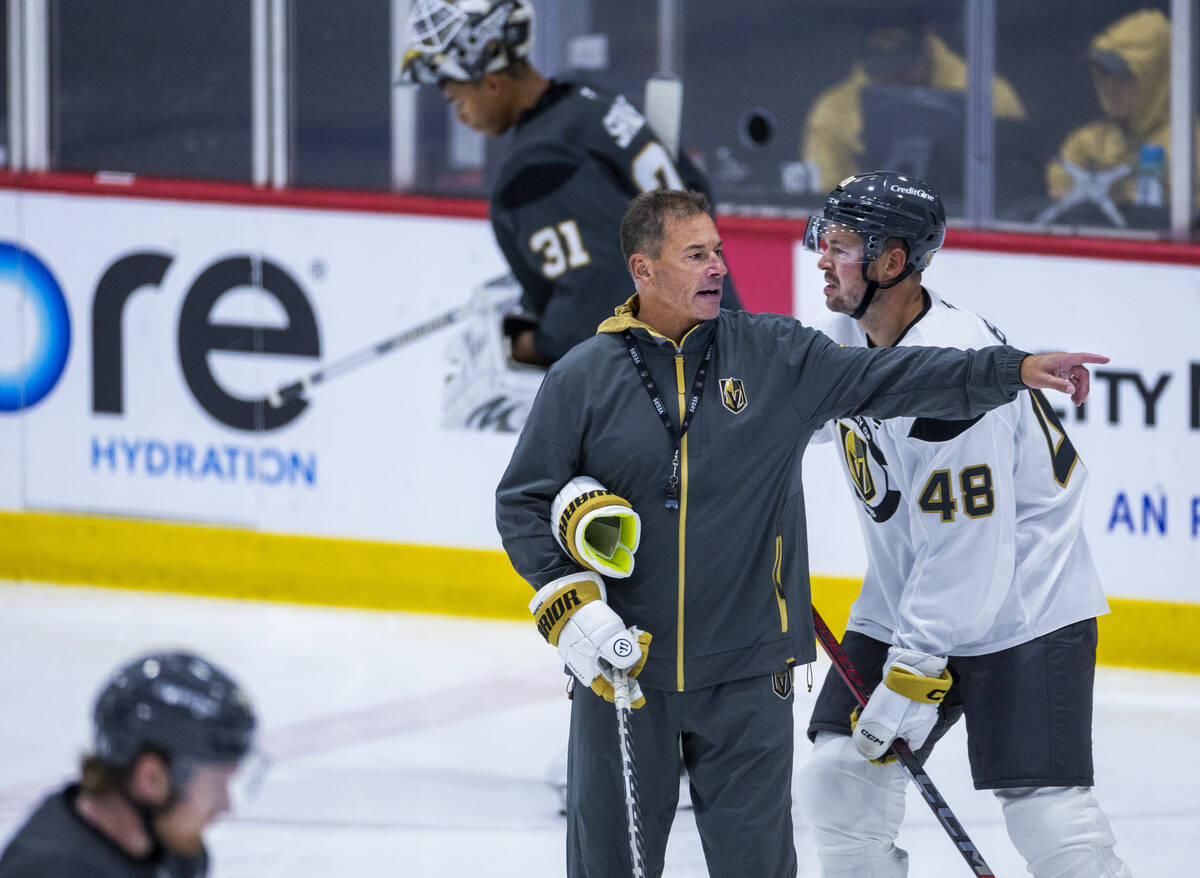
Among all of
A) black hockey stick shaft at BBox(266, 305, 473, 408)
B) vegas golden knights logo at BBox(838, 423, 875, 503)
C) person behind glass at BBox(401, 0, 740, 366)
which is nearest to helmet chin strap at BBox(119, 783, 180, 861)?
vegas golden knights logo at BBox(838, 423, 875, 503)

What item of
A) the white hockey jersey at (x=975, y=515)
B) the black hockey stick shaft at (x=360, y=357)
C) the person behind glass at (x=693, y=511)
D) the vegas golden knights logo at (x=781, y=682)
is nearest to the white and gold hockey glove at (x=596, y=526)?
the person behind glass at (x=693, y=511)

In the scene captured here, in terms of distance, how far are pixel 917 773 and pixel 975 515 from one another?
39 centimetres

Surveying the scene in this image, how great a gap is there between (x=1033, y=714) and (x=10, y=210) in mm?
4226

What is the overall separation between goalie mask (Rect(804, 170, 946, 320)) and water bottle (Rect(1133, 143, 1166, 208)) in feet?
7.65

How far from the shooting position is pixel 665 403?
273cm

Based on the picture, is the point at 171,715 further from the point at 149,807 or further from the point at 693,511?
the point at 693,511

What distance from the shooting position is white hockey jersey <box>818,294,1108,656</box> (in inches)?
112

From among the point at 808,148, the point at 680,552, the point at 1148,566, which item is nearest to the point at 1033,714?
the point at 680,552

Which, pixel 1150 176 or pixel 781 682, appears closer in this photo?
pixel 781 682

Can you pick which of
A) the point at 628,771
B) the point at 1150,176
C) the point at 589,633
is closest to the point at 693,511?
the point at 589,633

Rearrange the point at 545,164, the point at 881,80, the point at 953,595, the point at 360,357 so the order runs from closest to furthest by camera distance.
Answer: the point at 953,595 < the point at 545,164 < the point at 881,80 < the point at 360,357

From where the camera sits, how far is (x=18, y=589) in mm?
6129

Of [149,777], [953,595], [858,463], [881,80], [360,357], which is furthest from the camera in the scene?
[360,357]

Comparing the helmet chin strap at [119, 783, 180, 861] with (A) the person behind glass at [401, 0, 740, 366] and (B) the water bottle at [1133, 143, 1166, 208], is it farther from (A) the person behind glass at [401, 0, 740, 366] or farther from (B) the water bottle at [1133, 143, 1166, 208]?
(B) the water bottle at [1133, 143, 1166, 208]
